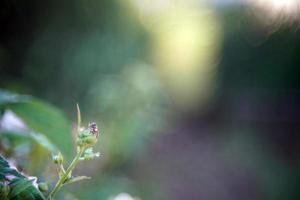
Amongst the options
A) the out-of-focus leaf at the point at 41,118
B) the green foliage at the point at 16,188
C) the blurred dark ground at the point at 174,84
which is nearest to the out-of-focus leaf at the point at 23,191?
the green foliage at the point at 16,188

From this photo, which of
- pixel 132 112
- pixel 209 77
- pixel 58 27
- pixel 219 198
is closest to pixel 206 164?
pixel 219 198

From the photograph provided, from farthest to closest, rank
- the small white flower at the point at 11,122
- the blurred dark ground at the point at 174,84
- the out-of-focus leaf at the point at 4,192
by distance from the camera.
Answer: the blurred dark ground at the point at 174,84 < the small white flower at the point at 11,122 < the out-of-focus leaf at the point at 4,192

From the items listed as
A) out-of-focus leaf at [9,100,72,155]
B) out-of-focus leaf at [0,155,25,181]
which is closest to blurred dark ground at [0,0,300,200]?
out-of-focus leaf at [9,100,72,155]

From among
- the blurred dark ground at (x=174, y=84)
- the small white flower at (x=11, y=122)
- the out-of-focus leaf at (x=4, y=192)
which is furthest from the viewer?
the blurred dark ground at (x=174, y=84)

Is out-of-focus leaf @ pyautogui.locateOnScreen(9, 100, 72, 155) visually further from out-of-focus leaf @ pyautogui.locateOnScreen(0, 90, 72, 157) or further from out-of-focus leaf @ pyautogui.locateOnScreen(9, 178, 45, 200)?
out-of-focus leaf @ pyautogui.locateOnScreen(9, 178, 45, 200)

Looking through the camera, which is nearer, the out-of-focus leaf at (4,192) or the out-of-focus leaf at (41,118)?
the out-of-focus leaf at (4,192)

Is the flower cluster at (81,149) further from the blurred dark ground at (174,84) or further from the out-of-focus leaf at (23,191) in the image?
the blurred dark ground at (174,84)

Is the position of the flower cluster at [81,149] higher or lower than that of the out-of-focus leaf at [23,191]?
higher

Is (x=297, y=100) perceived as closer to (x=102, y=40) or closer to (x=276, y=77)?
(x=276, y=77)

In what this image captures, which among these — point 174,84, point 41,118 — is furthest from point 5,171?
point 174,84

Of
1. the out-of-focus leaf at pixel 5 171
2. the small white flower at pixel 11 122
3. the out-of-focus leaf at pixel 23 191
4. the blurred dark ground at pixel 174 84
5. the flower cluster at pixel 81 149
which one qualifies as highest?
the blurred dark ground at pixel 174 84
